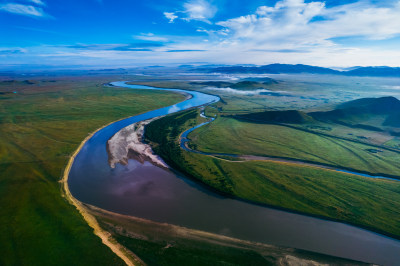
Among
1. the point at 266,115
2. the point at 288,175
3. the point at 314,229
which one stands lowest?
the point at 314,229

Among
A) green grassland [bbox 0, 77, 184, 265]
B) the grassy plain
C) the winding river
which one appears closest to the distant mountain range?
the winding river

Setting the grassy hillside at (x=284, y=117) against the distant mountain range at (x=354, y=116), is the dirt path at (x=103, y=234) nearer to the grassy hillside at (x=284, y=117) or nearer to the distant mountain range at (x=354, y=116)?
the grassy hillside at (x=284, y=117)

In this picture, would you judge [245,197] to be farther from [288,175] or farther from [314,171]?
[314,171]

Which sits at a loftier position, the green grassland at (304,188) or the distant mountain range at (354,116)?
the distant mountain range at (354,116)

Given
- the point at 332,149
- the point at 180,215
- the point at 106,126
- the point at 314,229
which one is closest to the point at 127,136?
the point at 106,126

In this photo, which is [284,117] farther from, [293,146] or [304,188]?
[304,188]

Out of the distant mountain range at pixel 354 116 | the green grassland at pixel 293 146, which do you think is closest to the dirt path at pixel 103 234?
the green grassland at pixel 293 146

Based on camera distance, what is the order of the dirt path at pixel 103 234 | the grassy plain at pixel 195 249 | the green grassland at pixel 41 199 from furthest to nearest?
the grassy plain at pixel 195 249 → the green grassland at pixel 41 199 → the dirt path at pixel 103 234
